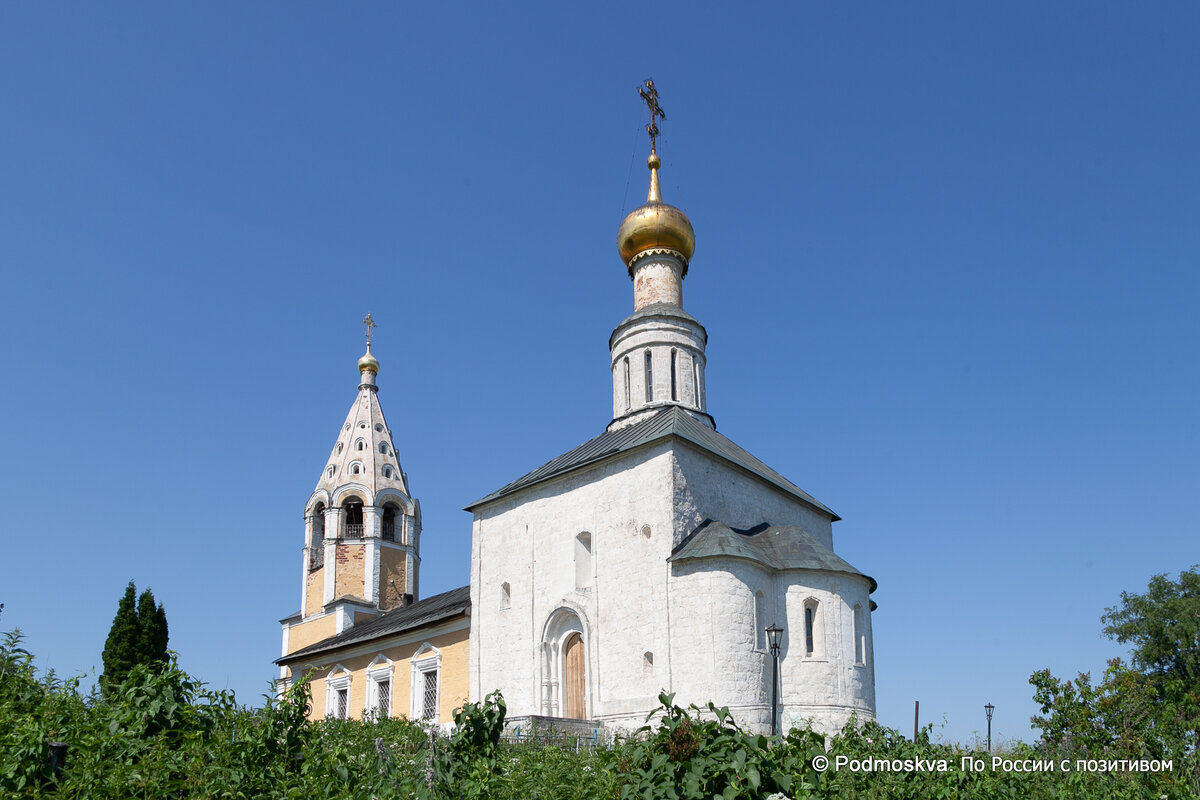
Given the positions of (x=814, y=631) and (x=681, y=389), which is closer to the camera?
(x=814, y=631)

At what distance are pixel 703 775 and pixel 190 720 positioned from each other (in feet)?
10.7

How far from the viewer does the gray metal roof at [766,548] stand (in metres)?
16.7

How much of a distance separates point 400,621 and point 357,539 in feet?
19.3

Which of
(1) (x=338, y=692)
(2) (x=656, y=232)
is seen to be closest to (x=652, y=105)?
(2) (x=656, y=232)

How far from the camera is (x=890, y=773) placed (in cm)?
704

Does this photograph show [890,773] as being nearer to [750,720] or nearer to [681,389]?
[750,720]

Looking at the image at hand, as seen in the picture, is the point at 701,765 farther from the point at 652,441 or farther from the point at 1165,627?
the point at 1165,627

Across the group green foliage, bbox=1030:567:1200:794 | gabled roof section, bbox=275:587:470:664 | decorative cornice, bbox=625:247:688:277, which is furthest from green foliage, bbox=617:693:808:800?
decorative cornice, bbox=625:247:688:277

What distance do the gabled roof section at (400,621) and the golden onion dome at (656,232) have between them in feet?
31.7

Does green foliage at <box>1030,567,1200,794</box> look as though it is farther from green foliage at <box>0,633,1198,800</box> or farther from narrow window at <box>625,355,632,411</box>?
narrow window at <box>625,355,632,411</box>

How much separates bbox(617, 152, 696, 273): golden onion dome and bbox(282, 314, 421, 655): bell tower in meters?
11.3

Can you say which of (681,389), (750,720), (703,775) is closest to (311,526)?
(681,389)

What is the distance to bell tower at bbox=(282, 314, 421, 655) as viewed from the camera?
95.8ft

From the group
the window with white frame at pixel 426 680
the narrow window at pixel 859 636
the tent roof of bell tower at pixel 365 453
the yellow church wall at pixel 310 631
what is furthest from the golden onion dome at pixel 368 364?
the narrow window at pixel 859 636
